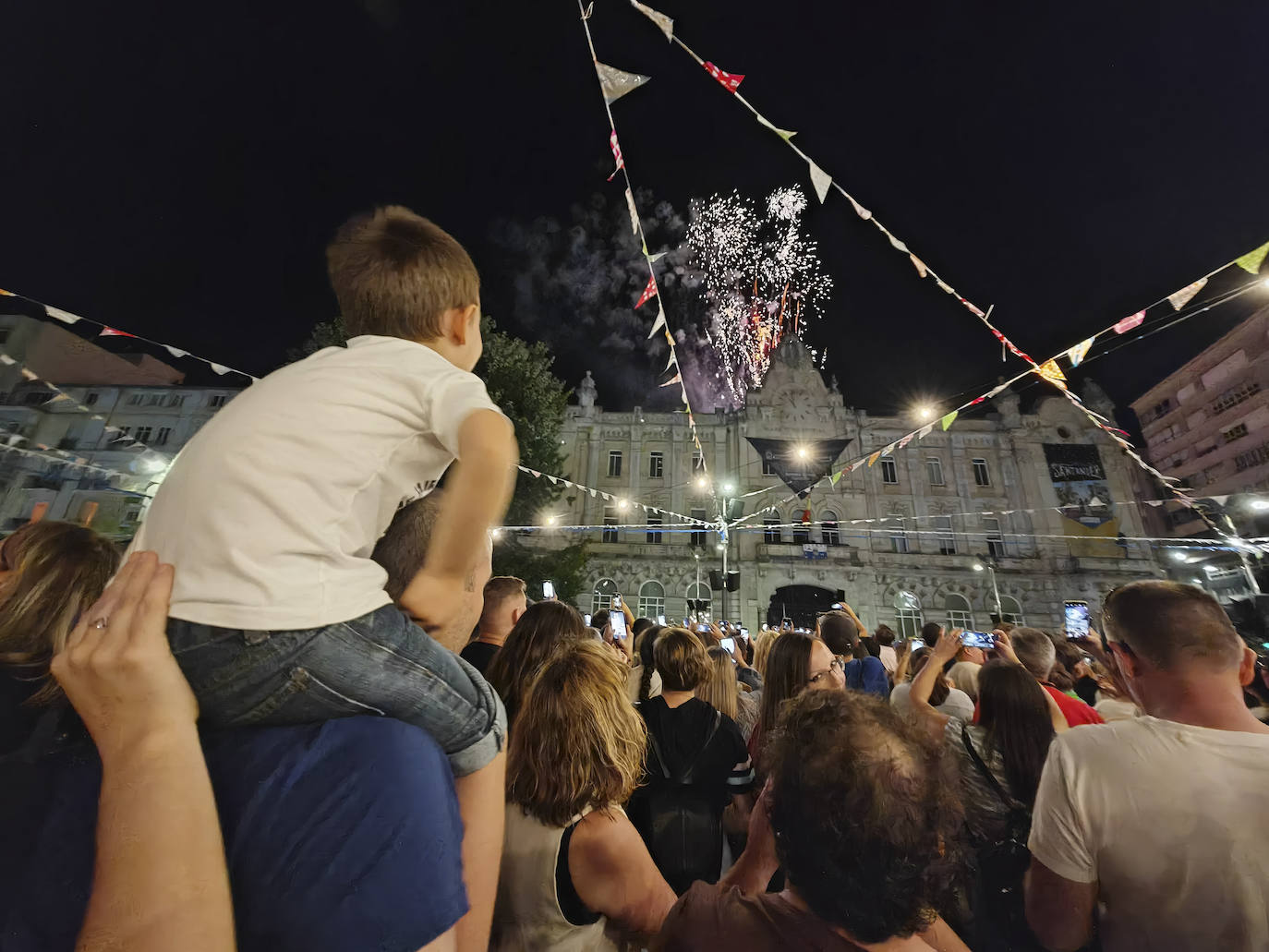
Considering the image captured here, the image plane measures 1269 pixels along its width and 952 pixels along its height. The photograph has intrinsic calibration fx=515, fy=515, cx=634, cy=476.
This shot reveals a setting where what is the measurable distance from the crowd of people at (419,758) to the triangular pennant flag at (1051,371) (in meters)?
7.08

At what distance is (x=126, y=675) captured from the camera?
2.89 ft

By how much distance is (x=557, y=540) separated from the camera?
27750 mm

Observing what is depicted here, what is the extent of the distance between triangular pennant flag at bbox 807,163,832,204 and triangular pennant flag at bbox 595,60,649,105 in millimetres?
2247

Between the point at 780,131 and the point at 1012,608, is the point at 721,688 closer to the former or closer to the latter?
the point at 780,131

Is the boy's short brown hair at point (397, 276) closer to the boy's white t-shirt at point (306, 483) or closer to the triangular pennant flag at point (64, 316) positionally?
the boy's white t-shirt at point (306, 483)

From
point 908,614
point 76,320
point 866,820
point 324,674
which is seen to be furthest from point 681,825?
point 908,614

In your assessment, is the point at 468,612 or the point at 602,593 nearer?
the point at 468,612

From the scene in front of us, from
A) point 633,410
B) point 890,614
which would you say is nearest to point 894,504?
point 890,614

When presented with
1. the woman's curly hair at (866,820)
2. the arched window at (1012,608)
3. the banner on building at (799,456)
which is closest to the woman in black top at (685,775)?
the woman's curly hair at (866,820)

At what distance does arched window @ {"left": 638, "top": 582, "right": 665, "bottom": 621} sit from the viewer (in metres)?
27.4

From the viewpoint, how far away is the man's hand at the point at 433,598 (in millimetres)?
1274

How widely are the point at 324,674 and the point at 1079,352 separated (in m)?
9.89

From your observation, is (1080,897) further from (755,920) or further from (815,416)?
(815,416)

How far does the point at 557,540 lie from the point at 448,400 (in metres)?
26.9
